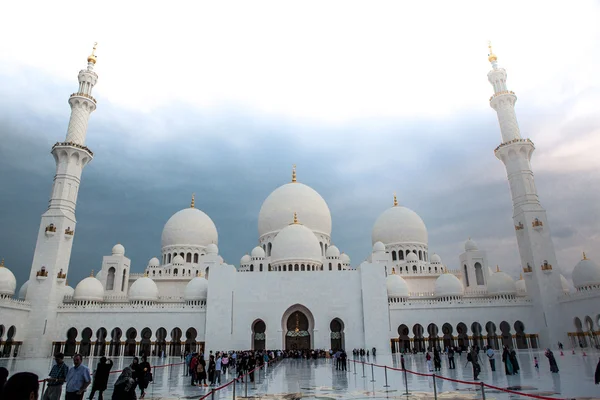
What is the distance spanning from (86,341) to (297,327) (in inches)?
623

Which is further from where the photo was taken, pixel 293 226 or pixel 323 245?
pixel 323 245

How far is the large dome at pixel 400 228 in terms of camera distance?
134ft

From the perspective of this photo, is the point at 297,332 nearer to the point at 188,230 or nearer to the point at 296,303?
the point at 296,303

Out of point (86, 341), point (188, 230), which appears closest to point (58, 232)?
point (86, 341)

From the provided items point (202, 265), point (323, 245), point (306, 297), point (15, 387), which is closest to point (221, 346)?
point (306, 297)

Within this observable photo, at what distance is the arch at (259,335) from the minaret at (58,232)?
1396 cm

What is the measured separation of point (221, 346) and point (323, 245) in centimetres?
1376

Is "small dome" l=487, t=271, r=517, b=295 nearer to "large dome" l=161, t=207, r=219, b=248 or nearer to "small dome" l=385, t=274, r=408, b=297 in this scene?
"small dome" l=385, t=274, r=408, b=297

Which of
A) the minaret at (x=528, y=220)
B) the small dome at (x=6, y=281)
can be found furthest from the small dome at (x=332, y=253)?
the small dome at (x=6, y=281)

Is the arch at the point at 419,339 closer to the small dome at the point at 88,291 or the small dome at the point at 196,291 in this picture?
the small dome at the point at 196,291

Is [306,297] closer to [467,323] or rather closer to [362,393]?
[467,323]

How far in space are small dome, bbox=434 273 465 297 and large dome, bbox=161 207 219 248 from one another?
73.8ft

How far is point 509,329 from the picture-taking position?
31609 mm

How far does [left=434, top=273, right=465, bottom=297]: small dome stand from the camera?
3275 cm
